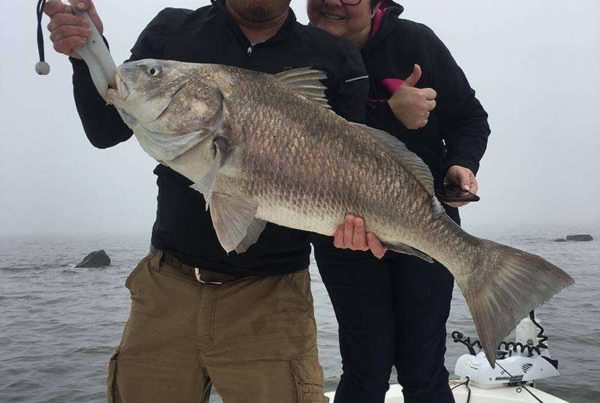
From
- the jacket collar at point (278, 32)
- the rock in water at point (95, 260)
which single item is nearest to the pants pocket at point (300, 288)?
the jacket collar at point (278, 32)

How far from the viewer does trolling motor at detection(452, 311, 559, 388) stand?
5.16 m

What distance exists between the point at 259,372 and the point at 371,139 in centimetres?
A: 136

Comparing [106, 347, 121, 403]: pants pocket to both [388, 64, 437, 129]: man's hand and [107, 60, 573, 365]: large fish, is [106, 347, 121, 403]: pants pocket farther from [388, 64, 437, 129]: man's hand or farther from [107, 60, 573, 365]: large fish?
[388, 64, 437, 129]: man's hand

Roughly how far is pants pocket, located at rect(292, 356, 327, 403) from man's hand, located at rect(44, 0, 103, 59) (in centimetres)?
189

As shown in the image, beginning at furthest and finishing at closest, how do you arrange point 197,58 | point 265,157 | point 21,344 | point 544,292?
point 21,344, point 197,58, point 544,292, point 265,157

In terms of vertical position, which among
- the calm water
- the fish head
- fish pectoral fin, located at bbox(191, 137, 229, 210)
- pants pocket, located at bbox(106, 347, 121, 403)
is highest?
the fish head

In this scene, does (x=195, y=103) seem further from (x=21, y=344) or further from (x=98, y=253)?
(x=98, y=253)

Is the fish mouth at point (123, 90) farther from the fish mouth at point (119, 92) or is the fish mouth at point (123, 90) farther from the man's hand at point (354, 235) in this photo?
the man's hand at point (354, 235)

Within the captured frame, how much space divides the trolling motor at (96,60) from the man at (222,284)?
45cm

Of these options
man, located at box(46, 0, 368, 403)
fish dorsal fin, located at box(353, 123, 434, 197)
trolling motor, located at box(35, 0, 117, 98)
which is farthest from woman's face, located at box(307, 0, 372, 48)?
trolling motor, located at box(35, 0, 117, 98)

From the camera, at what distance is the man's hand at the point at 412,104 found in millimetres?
3018

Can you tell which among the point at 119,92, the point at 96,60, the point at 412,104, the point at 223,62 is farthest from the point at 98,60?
the point at 412,104

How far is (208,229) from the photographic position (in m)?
2.90

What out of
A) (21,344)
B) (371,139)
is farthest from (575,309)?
(371,139)
